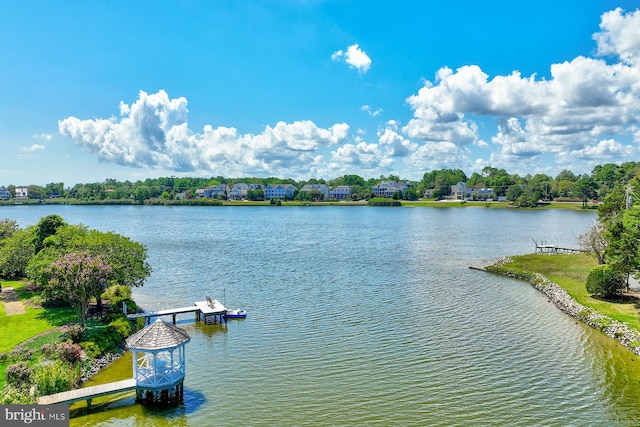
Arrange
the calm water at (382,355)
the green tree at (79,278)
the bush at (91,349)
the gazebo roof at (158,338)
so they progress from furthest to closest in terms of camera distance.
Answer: the green tree at (79,278) < the bush at (91,349) < the gazebo roof at (158,338) < the calm water at (382,355)

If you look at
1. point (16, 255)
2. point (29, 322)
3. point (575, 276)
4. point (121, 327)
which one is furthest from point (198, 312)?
point (575, 276)

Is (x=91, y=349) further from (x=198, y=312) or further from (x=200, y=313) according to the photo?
(x=200, y=313)

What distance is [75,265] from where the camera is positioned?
2786 cm

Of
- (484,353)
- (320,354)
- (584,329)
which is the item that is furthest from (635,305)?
(320,354)

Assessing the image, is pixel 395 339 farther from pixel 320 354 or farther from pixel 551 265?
pixel 551 265

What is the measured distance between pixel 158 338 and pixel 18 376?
608 cm

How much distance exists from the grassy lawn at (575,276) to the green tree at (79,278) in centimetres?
3450

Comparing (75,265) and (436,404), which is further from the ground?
(75,265)

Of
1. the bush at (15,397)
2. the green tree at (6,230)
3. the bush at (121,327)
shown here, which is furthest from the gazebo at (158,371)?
the green tree at (6,230)

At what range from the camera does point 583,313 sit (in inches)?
1325

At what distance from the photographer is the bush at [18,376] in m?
19.8

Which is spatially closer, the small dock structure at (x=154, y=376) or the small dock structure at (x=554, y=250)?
the small dock structure at (x=154, y=376)

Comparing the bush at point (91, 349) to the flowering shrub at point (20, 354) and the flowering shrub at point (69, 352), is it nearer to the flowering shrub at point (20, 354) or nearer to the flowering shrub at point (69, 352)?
the flowering shrub at point (69, 352)

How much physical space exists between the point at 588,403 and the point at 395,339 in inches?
444
